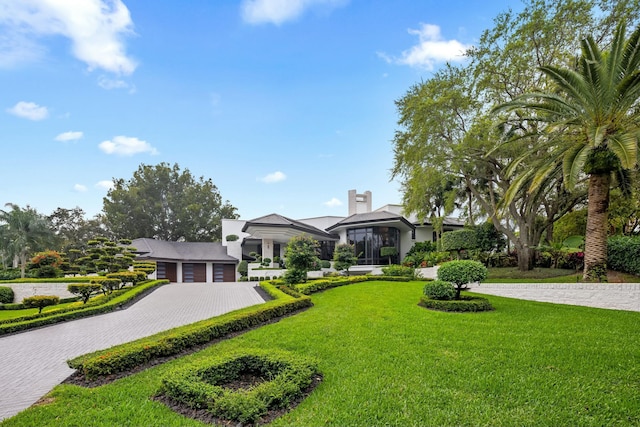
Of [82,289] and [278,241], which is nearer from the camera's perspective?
[82,289]

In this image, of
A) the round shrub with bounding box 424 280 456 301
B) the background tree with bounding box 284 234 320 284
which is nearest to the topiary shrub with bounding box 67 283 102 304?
the background tree with bounding box 284 234 320 284

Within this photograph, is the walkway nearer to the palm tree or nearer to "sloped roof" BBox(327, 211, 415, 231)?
the palm tree

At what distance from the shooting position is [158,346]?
567cm

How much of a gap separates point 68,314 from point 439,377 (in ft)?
36.3

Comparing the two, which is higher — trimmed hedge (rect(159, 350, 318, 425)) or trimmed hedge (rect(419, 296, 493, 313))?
trimmed hedge (rect(159, 350, 318, 425))

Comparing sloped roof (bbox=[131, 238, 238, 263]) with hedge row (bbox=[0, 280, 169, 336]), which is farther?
sloped roof (bbox=[131, 238, 238, 263])

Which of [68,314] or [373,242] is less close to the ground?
[373,242]

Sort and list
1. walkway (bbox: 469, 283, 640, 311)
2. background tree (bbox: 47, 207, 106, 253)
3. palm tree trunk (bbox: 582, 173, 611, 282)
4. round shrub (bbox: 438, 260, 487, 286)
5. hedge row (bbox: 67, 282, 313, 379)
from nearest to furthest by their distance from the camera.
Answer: hedge row (bbox: 67, 282, 313, 379)
walkway (bbox: 469, 283, 640, 311)
round shrub (bbox: 438, 260, 487, 286)
palm tree trunk (bbox: 582, 173, 611, 282)
background tree (bbox: 47, 207, 106, 253)

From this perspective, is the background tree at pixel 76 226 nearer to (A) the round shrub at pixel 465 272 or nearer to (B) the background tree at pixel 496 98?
(B) the background tree at pixel 496 98

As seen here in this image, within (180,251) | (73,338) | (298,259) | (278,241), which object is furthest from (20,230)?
(298,259)

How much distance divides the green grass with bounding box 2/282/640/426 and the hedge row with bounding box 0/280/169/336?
6663 millimetres

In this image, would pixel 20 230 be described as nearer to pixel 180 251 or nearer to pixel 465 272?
pixel 180 251

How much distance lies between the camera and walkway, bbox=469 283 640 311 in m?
9.48

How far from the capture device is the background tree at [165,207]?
3975 cm
